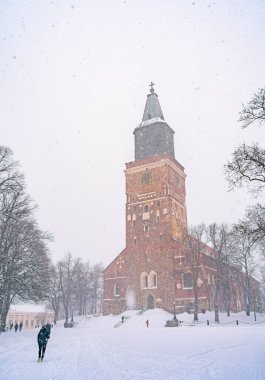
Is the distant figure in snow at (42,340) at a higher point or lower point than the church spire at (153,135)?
lower

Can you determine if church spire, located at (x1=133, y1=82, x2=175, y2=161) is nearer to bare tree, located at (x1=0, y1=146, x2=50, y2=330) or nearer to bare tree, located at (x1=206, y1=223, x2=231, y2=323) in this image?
bare tree, located at (x1=206, y1=223, x2=231, y2=323)

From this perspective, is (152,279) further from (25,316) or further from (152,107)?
(25,316)

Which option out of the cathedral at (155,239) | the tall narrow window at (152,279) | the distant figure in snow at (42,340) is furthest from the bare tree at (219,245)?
the distant figure in snow at (42,340)

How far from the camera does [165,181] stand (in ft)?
167

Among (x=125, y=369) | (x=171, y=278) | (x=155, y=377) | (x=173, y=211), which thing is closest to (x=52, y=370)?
(x=125, y=369)

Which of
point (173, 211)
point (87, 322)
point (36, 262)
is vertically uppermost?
point (173, 211)

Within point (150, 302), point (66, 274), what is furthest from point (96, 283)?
point (150, 302)

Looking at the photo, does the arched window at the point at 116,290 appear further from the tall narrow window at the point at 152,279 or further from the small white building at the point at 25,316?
the small white building at the point at 25,316

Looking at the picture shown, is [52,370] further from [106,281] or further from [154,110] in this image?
[154,110]

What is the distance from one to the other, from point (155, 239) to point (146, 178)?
9.70 m

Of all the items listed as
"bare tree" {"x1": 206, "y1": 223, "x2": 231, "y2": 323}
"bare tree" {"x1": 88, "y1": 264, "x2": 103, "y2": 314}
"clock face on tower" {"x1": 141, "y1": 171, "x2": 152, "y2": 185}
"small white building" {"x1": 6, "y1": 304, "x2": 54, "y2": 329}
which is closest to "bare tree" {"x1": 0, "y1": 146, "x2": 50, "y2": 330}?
"bare tree" {"x1": 206, "y1": 223, "x2": 231, "y2": 323}

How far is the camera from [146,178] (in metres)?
52.6

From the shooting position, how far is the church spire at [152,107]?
178 feet

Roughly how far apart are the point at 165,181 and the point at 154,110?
12250mm
